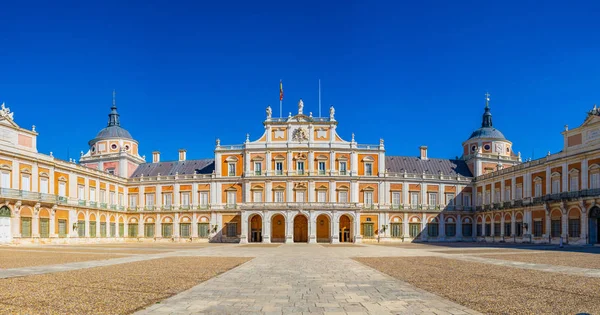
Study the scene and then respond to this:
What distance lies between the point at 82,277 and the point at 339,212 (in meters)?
41.7

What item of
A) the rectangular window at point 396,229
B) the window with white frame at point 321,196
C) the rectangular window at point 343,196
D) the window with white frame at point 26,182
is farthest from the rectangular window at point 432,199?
the window with white frame at point 26,182

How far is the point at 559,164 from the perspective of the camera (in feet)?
149

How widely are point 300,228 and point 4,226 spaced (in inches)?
1210

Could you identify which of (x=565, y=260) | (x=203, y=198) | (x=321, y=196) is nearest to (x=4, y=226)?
(x=203, y=198)

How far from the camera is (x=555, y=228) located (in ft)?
148

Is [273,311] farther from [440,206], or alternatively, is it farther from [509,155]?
[509,155]

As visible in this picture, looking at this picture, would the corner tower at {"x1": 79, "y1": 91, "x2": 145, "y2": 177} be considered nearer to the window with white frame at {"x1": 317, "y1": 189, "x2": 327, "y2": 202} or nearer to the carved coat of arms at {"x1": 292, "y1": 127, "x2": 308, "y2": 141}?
the carved coat of arms at {"x1": 292, "y1": 127, "x2": 308, "y2": 141}

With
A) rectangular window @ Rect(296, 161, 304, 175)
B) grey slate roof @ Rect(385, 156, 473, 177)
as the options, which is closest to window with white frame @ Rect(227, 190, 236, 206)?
rectangular window @ Rect(296, 161, 304, 175)

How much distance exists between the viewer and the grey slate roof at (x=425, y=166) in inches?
2539

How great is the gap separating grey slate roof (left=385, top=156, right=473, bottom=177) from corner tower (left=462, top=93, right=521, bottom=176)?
1.47 metres

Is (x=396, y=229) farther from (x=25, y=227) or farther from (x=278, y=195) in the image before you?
(x=25, y=227)

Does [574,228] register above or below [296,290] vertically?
below

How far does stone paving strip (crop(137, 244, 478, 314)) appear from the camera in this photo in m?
10.0

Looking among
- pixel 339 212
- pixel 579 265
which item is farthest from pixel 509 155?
pixel 579 265
